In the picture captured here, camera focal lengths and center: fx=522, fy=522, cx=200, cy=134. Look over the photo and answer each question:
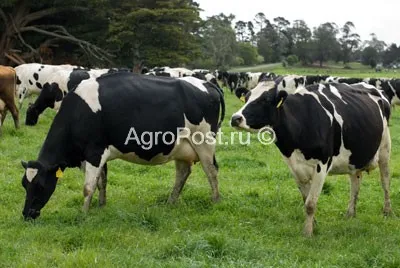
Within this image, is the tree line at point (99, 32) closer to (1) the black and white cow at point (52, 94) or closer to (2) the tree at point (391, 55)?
(1) the black and white cow at point (52, 94)

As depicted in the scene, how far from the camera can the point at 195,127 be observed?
Answer: 7781mm

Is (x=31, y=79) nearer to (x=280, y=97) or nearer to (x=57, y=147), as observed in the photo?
(x=57, y=147)

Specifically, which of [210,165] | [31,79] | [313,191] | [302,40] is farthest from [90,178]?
[302,40]

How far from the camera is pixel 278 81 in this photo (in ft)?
21.6

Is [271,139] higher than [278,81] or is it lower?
lower

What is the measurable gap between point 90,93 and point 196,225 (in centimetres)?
232

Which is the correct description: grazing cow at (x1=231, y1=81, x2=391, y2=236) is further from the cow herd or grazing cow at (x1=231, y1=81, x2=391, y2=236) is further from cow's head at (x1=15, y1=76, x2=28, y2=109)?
cow's head at (x1=15, y1=76, x2=28, y2=109)

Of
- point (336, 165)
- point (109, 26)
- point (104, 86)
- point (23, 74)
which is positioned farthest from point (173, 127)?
point (109, 26)

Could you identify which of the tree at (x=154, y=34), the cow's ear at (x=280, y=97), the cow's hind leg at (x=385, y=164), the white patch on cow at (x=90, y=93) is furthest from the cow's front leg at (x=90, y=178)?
the tree at (x=154, y=34)

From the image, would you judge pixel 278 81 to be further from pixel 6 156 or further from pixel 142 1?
pixel 142 1

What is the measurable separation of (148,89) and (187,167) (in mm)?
1452

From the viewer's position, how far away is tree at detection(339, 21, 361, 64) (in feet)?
361

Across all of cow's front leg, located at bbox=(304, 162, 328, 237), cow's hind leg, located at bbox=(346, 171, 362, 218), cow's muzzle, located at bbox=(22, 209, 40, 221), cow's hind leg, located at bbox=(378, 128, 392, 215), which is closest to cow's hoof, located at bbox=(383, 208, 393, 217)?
cow's hind leg, located at bbox=(378, 128, 392, 215)

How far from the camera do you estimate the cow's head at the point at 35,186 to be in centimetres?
677
